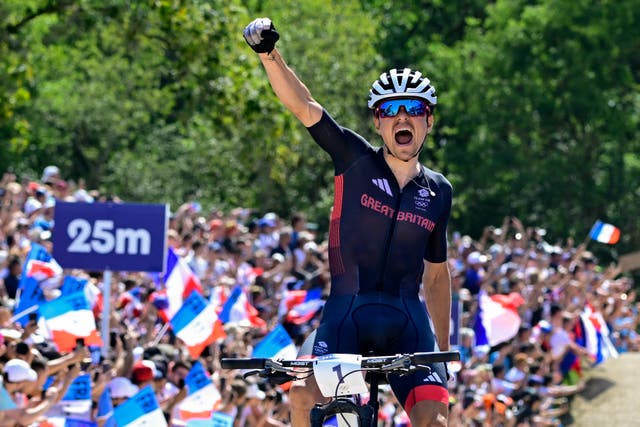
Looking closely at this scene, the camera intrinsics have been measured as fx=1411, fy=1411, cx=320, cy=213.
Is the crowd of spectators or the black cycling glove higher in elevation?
the black cycling glove

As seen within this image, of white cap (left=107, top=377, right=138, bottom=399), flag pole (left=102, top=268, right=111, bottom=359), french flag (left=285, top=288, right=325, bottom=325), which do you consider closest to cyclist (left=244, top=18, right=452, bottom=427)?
white cap (left=107, top=377, right=138, bottom=399)

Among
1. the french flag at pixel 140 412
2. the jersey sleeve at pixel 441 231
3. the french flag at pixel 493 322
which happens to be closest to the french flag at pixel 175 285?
the french flag at pixel 140 412

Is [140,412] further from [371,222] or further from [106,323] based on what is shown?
[371,222]

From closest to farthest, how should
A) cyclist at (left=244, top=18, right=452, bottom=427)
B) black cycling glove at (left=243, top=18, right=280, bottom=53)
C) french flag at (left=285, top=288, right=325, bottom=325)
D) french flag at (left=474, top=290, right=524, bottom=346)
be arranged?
black cycling glove at (left=243, top=18, right=280, bottom=53) < cyclist at (left=244, top=18, right=452, bottom=427) < french flag at (left=285, top=288, right=325, bottom=325) < french flag at (left=474, top=290, right=524, bottom=346)

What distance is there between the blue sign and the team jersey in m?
5.95

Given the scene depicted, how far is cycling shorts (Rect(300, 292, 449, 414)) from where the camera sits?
266 inches

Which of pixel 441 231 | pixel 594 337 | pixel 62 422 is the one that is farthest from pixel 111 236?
pixel 594 337

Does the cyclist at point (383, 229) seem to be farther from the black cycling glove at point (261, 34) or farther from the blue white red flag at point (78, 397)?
the blue white red flag at point (78, 397)

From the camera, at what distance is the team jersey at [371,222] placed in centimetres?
697

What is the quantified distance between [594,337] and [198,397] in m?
10.4

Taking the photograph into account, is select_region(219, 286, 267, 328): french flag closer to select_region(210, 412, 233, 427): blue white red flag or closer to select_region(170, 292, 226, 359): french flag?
select_region(170, 292, 226, 359): french flag

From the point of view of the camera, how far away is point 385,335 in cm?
688

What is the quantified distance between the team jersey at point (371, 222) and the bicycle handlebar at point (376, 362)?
85 cm

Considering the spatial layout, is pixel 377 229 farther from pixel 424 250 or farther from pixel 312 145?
pixel 312 145
